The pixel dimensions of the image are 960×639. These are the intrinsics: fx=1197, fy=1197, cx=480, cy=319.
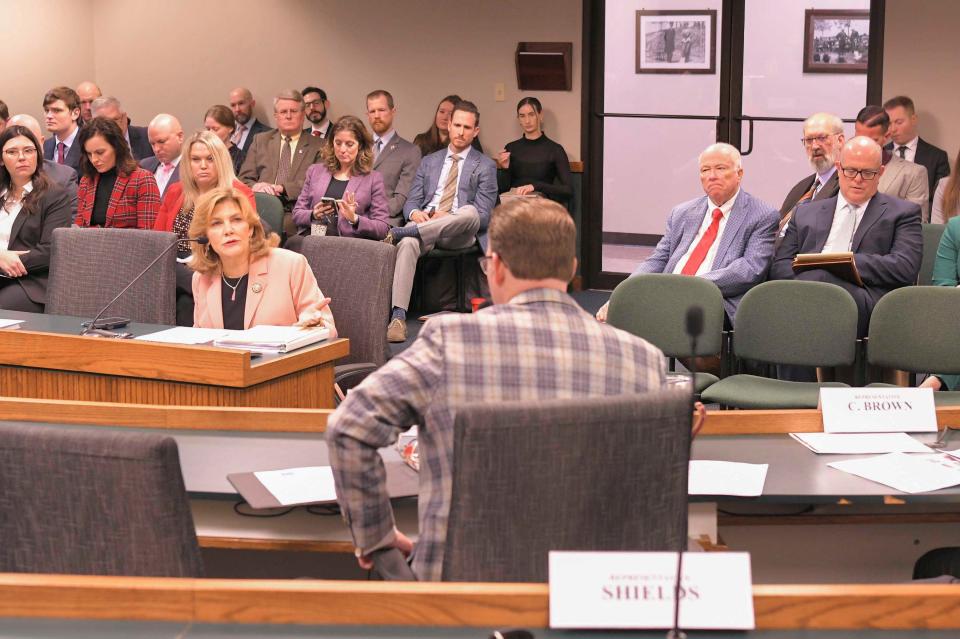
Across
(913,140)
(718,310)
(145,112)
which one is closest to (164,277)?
(718,310)

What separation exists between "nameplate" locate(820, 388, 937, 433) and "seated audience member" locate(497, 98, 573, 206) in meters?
5.39

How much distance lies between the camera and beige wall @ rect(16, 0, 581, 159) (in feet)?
28.8

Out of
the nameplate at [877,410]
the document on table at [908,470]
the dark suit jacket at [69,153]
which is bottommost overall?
the document on table at [908,470]

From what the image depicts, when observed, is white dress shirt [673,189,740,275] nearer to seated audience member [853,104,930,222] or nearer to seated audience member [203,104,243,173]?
seated audience member [853,104,930,222]

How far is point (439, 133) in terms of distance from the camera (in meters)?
8.58

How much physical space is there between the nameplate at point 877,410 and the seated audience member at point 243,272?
1.75m

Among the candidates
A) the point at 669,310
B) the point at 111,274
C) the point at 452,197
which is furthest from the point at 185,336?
the point at 452,197

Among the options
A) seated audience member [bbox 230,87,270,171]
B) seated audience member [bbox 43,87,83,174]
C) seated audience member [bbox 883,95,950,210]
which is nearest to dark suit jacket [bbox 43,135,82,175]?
seated audience member [bbox 43,87,83,174]

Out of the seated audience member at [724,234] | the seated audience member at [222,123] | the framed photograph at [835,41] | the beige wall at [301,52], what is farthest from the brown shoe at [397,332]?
the framed photograph at [835,41]

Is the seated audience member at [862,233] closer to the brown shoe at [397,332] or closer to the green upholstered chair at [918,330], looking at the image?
the green upholstered chair at [918,330]

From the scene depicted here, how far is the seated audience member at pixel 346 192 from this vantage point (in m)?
6.79

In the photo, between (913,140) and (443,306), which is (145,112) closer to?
(443,306)

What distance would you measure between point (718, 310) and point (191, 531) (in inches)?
118

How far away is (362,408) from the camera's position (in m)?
2.00
